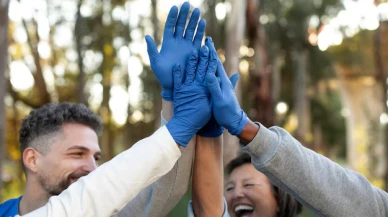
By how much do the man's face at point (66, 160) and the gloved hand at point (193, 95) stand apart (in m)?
0.64

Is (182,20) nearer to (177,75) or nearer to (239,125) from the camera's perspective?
(177,75)

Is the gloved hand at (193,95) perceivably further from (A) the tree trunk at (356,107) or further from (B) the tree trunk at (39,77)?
(A) the tree trunk at (356,107)

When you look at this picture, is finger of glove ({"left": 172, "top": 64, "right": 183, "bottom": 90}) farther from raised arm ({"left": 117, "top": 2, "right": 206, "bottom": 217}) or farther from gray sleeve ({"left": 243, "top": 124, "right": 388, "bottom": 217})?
gray sleeve ({"left": 243, "top": 124, "right": 388, "bottom": 217})

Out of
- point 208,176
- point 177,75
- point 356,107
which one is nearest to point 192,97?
point 177,75

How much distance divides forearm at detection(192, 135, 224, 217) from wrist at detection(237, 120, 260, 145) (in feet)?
1.40

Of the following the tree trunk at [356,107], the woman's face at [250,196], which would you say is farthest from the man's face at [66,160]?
the tree trunk at [356,107]

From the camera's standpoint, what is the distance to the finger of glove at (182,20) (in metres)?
2.46

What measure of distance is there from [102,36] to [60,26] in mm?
2120

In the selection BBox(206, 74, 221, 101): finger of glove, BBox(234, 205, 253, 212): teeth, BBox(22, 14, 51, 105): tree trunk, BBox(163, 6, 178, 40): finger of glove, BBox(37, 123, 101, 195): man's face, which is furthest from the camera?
BBox(22, 14, 51, 105): tree trunk

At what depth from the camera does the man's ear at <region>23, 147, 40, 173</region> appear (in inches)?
117

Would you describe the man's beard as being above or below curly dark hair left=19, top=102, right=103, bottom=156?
below

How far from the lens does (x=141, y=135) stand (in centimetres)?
2434

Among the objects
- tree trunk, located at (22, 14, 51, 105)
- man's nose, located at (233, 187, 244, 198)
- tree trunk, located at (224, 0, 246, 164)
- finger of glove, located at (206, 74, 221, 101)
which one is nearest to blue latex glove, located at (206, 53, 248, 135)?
finger of glove, located at (206, 74, 221, 101)

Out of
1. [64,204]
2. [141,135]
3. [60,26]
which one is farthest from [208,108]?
[141,135]
